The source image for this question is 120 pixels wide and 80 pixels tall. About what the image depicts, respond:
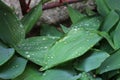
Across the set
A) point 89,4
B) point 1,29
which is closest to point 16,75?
point 1,29

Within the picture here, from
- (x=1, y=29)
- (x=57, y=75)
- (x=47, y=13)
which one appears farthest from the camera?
(x=47, y=13)

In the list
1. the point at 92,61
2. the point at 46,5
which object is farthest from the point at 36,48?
the point at 46,5

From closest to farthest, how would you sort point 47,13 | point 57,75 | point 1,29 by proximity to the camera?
point 57,75 → point 1,29 → point 47,13

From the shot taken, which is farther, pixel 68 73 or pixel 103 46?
pixel 103 46

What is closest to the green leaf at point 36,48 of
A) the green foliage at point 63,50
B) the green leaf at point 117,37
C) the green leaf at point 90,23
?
the green foliage at point 63,50

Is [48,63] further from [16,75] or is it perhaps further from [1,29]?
[1,29]

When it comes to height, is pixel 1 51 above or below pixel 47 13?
above

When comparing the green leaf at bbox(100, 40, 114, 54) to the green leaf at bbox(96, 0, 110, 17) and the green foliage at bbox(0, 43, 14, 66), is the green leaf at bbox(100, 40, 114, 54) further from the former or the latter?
the green foliage at bbox(0, 43, 14, 66)
